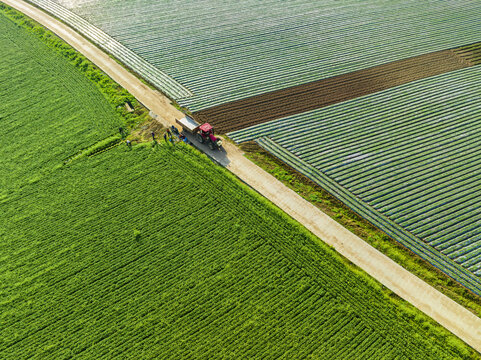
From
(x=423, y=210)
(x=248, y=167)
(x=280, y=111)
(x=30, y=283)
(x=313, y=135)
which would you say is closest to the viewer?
(x=30, y=283)

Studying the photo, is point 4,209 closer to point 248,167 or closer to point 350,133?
point 248,167

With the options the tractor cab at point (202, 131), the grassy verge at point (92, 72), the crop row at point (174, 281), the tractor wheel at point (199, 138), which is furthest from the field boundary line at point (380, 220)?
the grassy verge at point (92, 72)

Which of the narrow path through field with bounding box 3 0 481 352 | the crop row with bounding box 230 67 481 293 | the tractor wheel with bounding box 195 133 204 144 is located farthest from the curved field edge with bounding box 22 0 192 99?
the crop row with bounding box 230 67 481 293

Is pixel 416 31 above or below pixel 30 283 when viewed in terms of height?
above

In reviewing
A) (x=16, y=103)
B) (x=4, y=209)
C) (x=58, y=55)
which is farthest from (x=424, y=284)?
(x=58, y=55)

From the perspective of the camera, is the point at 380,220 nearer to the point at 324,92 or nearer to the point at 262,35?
the point at 324,92
